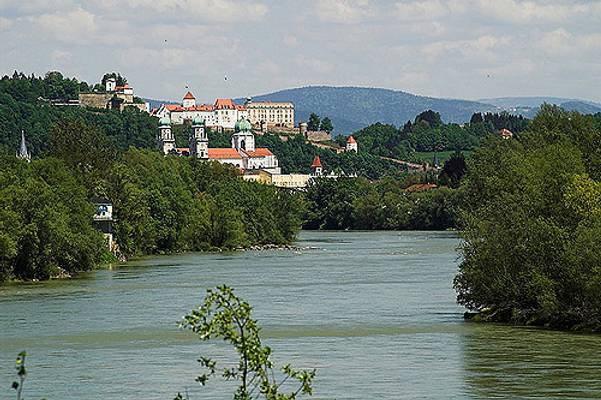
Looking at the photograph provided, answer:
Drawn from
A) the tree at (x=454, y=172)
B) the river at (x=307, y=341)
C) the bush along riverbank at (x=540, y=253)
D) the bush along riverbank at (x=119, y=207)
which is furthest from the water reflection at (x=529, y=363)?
the tree at (x=454, y=172)

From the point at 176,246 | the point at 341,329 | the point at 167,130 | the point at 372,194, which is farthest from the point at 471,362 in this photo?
the point at 167,130

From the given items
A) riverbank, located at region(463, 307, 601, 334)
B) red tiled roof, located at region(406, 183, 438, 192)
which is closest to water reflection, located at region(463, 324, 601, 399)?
riverbank, located at region(463, 307, 601, 334)

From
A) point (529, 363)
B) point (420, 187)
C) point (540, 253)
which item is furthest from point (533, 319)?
point (420, 187)

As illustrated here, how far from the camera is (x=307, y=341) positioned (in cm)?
3512

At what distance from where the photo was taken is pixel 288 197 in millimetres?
102875

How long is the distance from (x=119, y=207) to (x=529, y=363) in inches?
1794

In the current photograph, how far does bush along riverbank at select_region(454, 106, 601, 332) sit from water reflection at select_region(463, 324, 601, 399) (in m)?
1.06

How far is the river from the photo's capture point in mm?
27672

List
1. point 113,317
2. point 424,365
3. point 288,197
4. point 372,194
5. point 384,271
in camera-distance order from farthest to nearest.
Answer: point 372,194, point 288,197, point 384,271, point 113,317, point 424,365

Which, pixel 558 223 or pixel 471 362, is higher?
pixel 558 223

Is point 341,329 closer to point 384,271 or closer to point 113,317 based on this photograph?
point 113,317

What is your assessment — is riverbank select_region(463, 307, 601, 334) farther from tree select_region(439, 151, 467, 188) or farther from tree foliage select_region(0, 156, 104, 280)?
tree select_region(439, 151, 467, 188)

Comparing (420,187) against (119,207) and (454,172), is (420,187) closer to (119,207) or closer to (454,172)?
(454,172)

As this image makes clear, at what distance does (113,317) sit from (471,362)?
1365cm
